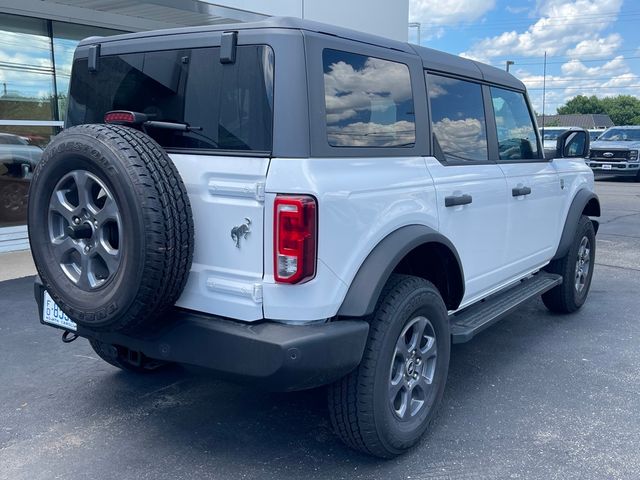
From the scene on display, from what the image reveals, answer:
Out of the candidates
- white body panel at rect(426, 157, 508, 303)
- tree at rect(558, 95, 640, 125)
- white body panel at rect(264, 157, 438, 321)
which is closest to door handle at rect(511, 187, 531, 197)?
white body panel at rect(426, 157, 508, 303)

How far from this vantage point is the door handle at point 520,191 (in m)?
4.23

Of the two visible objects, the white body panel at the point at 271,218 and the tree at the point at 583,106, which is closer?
the white body panel at the point at 271,218

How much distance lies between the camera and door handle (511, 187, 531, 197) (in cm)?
423

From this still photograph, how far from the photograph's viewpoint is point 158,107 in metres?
3.08

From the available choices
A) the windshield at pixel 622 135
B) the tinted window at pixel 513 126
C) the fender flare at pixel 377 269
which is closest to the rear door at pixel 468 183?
the tinted window at pixel 513 126

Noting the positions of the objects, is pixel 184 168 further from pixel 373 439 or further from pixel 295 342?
pixel 373 439

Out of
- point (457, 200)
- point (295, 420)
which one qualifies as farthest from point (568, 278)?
point (295, 420)

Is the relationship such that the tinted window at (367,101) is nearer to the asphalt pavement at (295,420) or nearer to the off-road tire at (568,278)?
the asphalt pavement at (295,420)

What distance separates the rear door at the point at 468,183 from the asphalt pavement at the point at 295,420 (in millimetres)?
738

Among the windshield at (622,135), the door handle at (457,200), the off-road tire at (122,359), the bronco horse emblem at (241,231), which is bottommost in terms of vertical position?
the off-road tire at (122,359)

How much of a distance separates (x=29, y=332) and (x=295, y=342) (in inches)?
132

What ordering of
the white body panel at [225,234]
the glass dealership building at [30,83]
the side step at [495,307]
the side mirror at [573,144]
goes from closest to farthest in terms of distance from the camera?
the white body panel at [225,234] → the side step at [495,307] → the side mirror at [573,144] → the glass dealership building at [30,83]

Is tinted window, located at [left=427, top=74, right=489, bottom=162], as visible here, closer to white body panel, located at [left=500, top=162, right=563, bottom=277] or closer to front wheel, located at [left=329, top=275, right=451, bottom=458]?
white body panel, located at [left=500, top=162, right=563, bottom=277]

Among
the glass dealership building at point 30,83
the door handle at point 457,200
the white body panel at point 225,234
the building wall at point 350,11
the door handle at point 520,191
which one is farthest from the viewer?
the building wall at point 350,11
